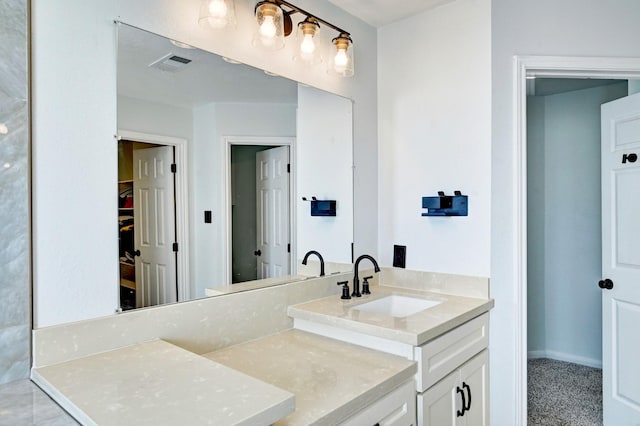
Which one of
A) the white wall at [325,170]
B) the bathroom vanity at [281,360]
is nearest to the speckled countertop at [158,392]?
the bathroom vanity at [281,360]

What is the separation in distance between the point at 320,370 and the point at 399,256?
1165mm

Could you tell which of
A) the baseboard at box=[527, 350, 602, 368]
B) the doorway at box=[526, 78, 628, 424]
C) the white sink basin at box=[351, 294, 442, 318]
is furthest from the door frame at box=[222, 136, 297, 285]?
the baseboard at box=[527, 350, 602, 368]

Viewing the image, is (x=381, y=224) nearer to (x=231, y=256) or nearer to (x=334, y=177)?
(x=334, y=177)

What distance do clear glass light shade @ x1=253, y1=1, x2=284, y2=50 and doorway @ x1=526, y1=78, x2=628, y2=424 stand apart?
2.48 metres

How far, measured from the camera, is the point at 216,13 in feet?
4.77

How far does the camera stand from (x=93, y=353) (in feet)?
3.92

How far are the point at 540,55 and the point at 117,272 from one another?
7.15 feet

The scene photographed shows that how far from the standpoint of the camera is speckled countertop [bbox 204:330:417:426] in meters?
1.10

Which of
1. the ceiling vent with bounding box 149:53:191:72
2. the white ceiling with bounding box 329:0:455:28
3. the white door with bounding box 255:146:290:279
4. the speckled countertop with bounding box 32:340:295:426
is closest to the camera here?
the speckled countertop with bounding box 32:340:295:426

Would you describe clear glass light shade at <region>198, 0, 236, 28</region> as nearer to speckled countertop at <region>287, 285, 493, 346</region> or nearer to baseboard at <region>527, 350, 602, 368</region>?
speckled countertop at <region>287, 285, 493, 346</region>

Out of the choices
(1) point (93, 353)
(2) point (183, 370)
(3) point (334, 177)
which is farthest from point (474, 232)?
(1) point (93, 353)

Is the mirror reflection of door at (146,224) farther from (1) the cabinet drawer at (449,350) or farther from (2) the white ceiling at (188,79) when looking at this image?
(1) the cabinet drawer at (449,350)

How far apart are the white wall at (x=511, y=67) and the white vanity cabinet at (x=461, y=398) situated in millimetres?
117

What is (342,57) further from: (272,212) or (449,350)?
(449,350)
